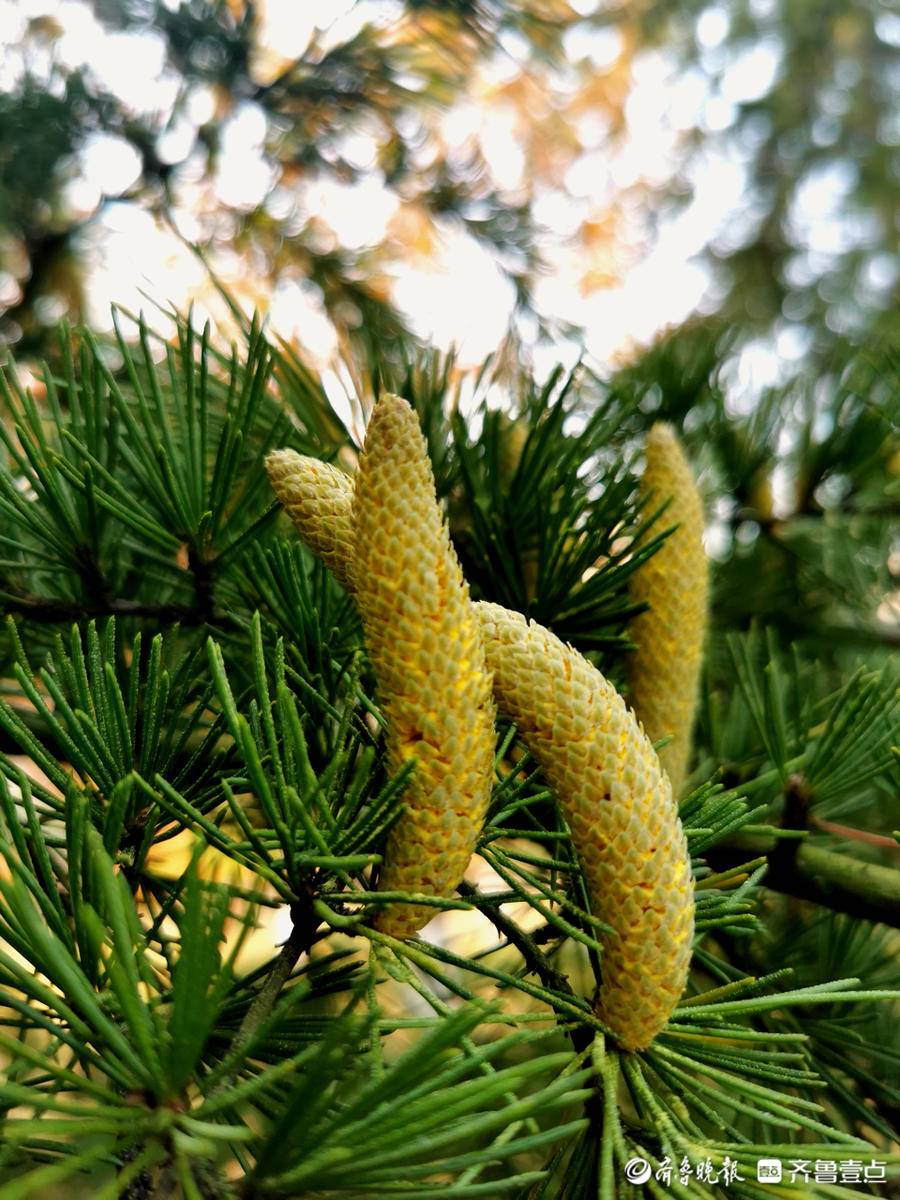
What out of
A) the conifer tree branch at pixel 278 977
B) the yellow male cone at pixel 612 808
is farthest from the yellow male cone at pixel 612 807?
the conifer tree branch at pixel 278 977

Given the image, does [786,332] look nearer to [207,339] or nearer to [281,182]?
[281,182]

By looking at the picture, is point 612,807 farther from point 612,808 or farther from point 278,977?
point 278,977

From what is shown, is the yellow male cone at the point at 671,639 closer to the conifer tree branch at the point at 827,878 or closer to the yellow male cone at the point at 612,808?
the conifer tree branch at the point at 827,878

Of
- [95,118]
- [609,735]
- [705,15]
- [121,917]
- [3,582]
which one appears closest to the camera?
[121,917]

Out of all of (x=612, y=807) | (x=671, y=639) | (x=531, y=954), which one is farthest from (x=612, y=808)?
(x=671, y=639)

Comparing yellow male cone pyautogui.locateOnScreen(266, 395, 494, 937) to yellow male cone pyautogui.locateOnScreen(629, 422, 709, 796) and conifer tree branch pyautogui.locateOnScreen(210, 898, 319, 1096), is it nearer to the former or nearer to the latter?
conifer tree branch pyautogui.locateOnScreen(210, 898, 319, 1096)

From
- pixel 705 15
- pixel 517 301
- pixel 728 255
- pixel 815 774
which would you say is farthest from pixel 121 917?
pixel 728 255
